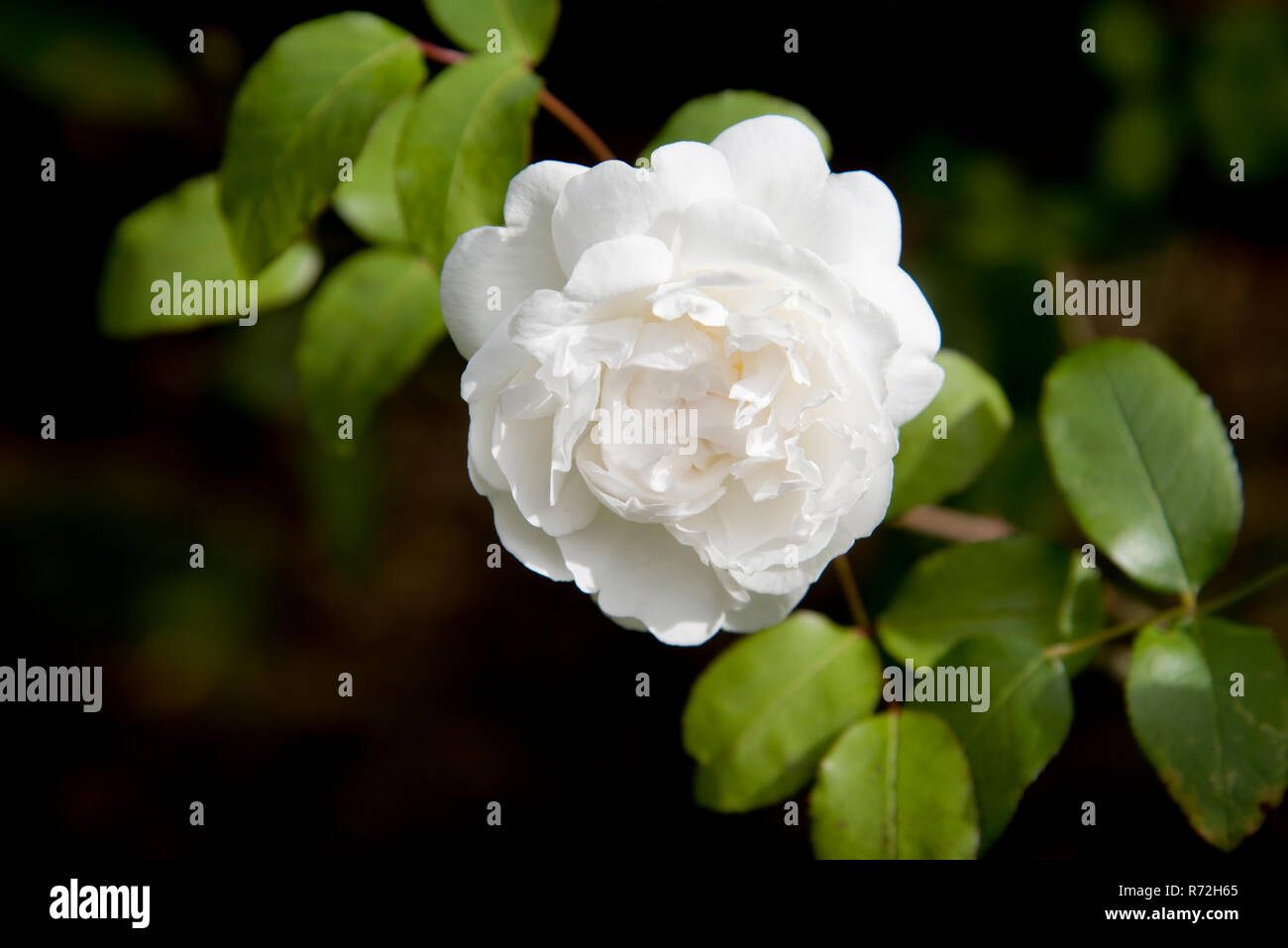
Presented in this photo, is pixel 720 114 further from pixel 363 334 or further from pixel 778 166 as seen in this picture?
pixel 363 334

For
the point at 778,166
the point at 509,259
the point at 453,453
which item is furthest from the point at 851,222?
the point at 453,453

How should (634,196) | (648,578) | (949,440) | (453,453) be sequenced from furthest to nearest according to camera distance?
(453,453), (949,440), (648,578), (634,196)

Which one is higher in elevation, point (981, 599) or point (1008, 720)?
point (981, 599)

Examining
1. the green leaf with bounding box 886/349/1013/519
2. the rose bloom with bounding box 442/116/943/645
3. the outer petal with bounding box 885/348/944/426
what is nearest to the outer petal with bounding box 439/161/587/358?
the rose bloom with bounding box 442/116/943/645

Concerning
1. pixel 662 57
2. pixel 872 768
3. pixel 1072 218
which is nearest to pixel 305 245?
pixel 662 57

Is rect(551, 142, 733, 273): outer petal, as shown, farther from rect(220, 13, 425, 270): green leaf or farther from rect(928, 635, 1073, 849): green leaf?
rect(928, 635, 1073, 849): green leaf

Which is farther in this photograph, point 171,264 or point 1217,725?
point 171,264

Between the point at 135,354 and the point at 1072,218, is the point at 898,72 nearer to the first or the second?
the point at 1072,218

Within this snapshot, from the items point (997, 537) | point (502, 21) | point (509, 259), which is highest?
point (502, 21)
